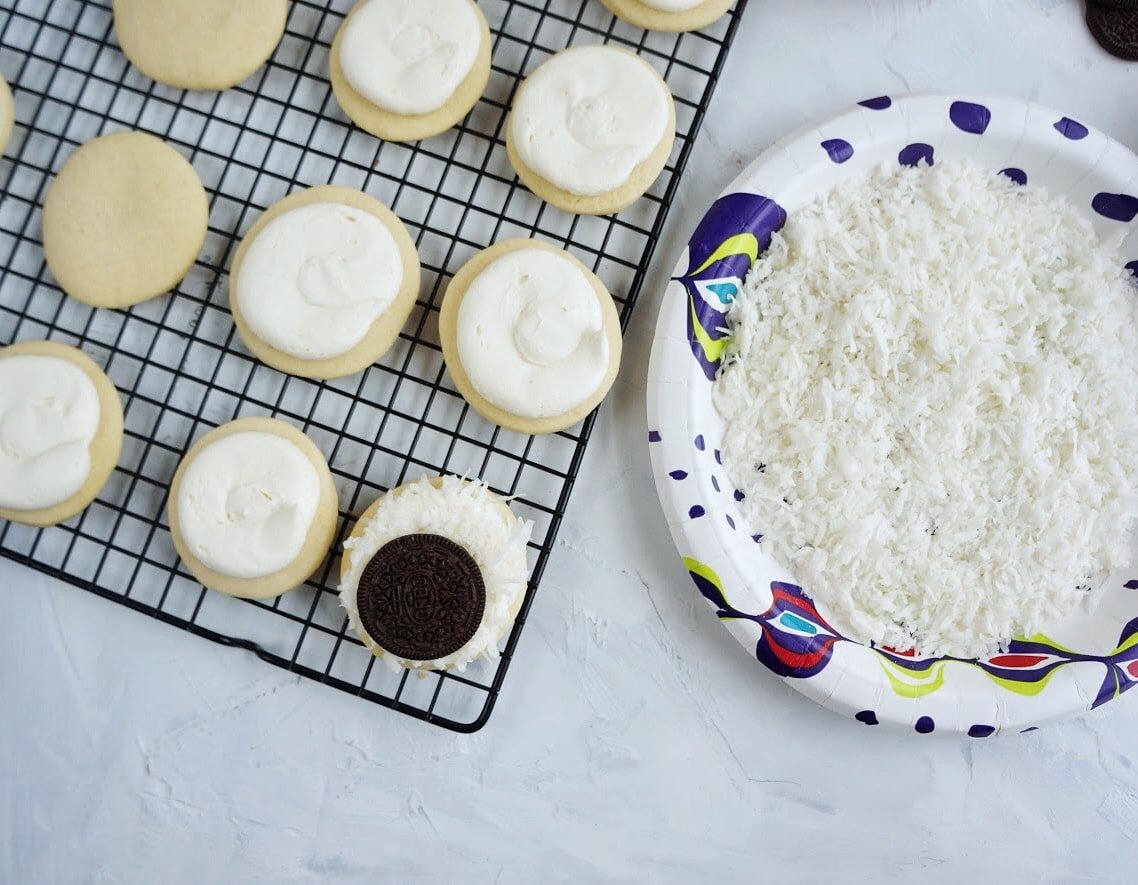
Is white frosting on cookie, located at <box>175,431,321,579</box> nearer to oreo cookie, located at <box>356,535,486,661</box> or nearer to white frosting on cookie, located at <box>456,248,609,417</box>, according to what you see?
oreo cookie, located at <box>356,535,486,661</box>

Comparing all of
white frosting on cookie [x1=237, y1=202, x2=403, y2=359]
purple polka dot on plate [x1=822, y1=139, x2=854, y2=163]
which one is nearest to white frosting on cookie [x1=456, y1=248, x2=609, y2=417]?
white frosting on cookie [x1=237, y1=202, x2=403, y2=359]

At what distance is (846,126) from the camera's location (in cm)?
145

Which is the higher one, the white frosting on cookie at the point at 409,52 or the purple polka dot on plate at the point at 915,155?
the purple polka dot on plate at the point at 915,155

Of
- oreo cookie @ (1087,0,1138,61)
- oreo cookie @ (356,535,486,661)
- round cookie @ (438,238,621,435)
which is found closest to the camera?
oreo cookie @ (356,535,486,661)

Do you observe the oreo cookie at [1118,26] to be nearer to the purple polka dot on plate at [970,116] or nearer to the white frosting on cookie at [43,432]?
the purple polka dot on plate at [970,116]

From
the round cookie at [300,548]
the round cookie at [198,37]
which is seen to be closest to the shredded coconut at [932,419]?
the round cookie at [300,548]

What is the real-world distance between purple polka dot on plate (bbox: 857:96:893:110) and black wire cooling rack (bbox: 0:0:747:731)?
233 millimetres

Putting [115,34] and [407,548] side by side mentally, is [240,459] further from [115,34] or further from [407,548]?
[115,34]

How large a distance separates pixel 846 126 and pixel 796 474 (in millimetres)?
523

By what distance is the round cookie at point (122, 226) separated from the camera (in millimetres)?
1462

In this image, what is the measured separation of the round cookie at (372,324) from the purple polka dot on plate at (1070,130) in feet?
3.22

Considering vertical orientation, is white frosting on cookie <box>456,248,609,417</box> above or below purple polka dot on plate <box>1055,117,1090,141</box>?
below

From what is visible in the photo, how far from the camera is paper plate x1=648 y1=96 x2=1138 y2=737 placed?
4.61 ft

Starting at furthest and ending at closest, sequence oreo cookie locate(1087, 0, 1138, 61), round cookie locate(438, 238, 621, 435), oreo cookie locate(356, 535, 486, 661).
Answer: oreo cookie locate(1087, 0, 1138, 61)
round cookie locate(438, 238, 621, 435)
oreo cookie locate(356, 535, 486, 661)
